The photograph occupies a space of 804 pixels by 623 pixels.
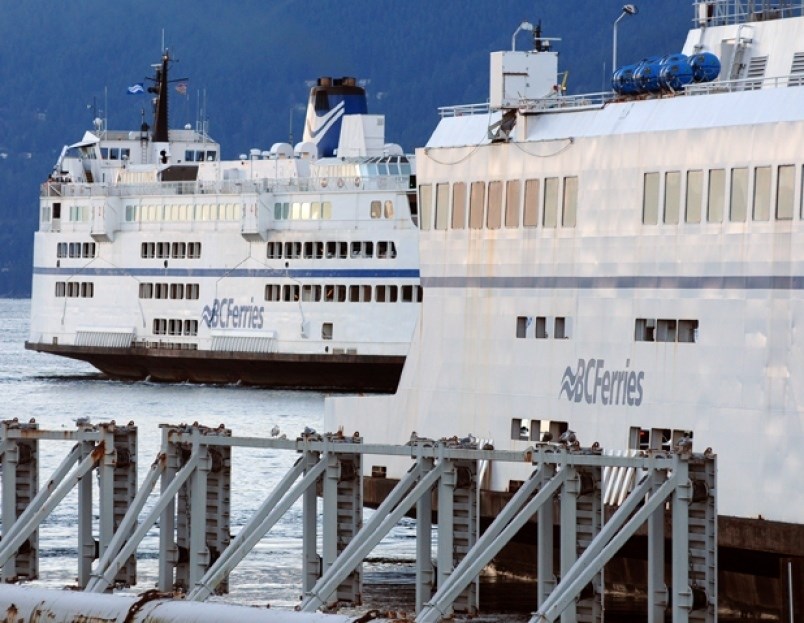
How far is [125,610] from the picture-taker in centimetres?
2433

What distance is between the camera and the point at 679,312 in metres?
31.1

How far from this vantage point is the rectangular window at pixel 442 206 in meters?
35.6

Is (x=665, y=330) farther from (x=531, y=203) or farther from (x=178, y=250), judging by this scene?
(x=178, y=250)

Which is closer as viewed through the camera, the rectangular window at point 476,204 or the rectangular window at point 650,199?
the rectangular window at point 650,199

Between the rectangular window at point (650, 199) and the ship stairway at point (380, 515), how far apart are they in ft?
11.7

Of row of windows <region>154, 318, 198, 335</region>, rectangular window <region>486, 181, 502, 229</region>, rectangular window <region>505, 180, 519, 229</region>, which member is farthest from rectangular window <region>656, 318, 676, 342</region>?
row of windows <region>154, 318, 198, 335</region>

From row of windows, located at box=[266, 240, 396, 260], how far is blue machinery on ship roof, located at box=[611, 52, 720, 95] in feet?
207

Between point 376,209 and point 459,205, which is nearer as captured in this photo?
point 459,205

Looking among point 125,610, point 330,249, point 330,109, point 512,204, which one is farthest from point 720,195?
point 330,109

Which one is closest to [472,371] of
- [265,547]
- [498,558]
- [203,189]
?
[498,558]

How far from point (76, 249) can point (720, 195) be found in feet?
268

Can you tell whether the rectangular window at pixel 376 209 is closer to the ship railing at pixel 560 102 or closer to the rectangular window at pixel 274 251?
the rectangular window at pixel 274 251

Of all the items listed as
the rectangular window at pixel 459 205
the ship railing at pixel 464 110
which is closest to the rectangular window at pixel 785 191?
the ship railing at pixel 464 110

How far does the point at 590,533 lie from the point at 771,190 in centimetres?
517
